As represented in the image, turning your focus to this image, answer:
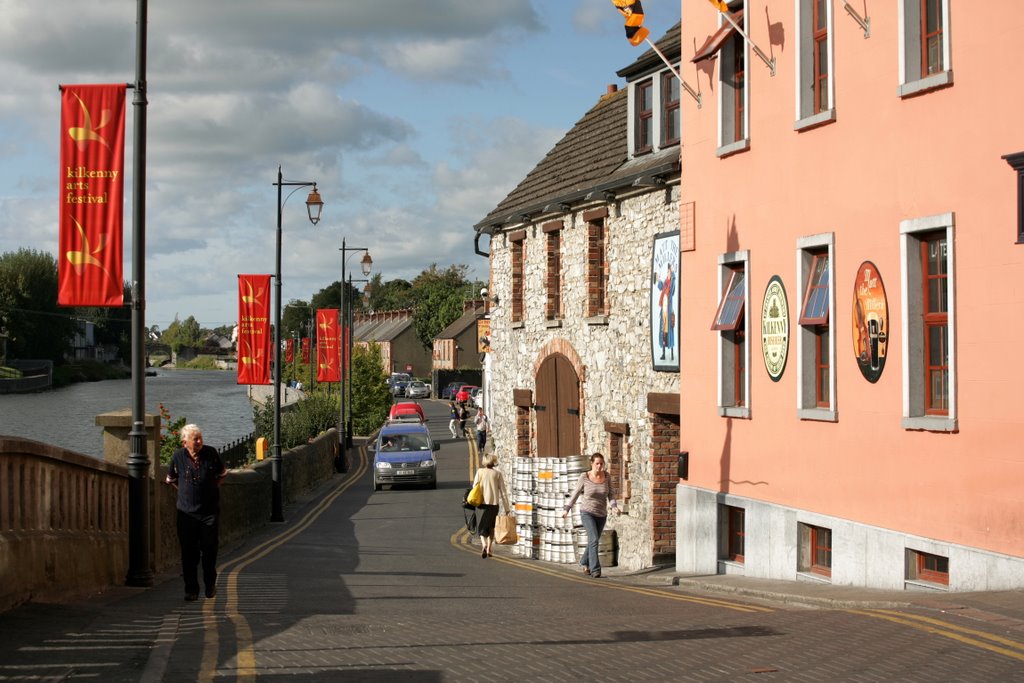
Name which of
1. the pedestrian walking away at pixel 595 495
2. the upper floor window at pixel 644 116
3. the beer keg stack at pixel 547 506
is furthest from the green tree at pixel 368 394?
the pedestrian walking away at pixel 595 495

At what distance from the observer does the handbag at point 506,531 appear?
27094mm

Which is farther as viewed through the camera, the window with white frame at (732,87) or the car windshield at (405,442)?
the car windshield at (405,442)

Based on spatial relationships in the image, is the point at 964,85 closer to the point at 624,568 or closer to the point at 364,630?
the point at 364,630

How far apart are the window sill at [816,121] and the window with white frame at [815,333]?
1426 mm

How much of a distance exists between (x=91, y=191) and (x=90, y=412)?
75.4 meters

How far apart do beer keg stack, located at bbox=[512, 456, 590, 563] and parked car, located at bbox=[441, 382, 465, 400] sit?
261 ft

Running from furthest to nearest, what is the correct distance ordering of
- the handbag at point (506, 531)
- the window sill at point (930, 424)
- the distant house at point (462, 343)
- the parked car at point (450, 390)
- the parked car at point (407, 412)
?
the distant house at point (462, 343)
the parked car at point (450, 390)
the parked car at point (407, 412)
the handbag at point (506, 531)
the window sill at point (930, 424)

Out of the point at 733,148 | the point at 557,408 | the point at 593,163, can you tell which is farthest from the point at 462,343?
the point at 733,148

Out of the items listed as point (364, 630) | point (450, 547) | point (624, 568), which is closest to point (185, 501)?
point (364, 630)

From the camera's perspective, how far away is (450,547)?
24.4 m

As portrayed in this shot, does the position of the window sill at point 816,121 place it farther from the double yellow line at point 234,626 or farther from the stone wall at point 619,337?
the double yellow line at point 234,626

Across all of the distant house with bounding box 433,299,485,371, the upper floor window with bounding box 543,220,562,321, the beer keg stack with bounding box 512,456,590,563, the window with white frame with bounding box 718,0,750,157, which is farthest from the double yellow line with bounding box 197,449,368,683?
the distant house with bounding box 433,299,485,371

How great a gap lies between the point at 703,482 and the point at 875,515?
4986 mm

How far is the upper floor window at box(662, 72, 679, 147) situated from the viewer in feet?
71.9
